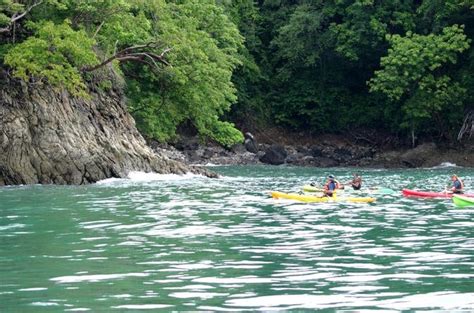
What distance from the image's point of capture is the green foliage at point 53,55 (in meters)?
35.0

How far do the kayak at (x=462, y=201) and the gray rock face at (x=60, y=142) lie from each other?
48.2 ft

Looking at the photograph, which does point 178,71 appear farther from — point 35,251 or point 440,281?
point 440,281

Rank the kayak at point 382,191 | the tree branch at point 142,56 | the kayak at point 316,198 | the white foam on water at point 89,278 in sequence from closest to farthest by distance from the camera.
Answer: the white foam on water at point 89,278 < the kayak at point 316,198 < the kayak at point 382,191 < the tree branch at point 142,56

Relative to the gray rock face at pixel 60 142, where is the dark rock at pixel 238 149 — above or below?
below

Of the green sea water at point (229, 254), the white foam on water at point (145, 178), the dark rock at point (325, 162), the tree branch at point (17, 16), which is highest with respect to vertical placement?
the tree branch at point (17, 16)

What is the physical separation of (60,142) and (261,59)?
104 ft

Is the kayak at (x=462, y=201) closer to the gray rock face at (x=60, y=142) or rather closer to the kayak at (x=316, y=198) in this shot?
the kayak at (x=316, y=198)

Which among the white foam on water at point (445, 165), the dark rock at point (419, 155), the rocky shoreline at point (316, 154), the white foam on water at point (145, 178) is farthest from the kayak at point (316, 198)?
the dark rock at point (419, 155)

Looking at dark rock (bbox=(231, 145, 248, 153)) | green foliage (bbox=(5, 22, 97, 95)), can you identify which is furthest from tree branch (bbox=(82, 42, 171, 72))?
dark rock (bbox=(231, 145, 248, 153))

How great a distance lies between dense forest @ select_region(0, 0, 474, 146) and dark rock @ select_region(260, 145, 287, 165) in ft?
13.5

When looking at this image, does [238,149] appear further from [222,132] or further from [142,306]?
[142,306]

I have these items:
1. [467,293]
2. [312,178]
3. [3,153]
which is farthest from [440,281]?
[312,178]

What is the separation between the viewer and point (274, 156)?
186 feet

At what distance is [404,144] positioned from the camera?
59656mm
